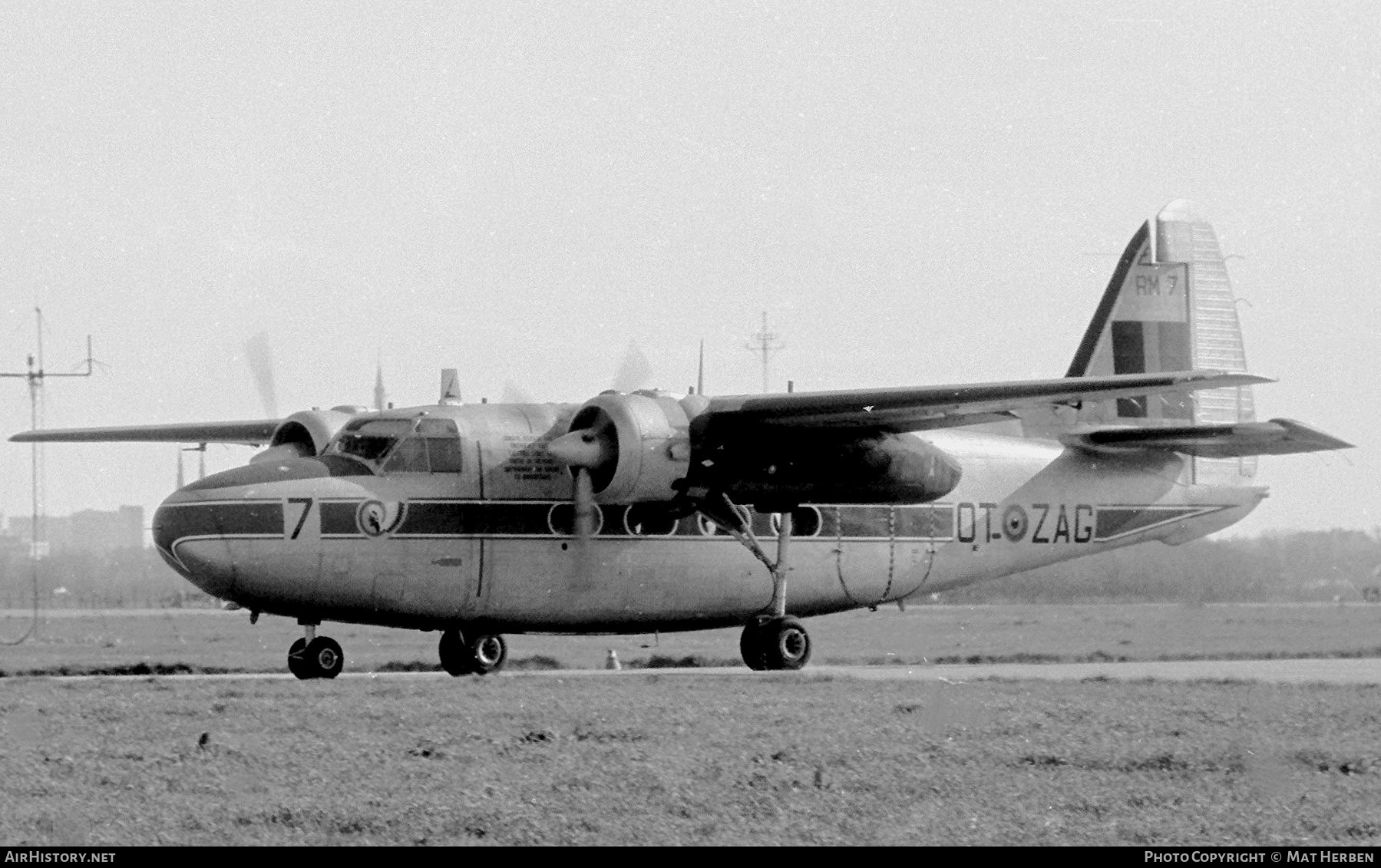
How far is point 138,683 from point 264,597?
5.77ft

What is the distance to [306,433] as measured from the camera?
22172 mm

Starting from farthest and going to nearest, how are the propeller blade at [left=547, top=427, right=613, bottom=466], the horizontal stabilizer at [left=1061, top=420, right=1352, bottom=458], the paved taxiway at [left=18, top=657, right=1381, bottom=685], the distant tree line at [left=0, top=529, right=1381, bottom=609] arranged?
the distant tree line at [left=0, top=529, right=1381, bottom=609], the horizontal stabilizer at [left=1061, top=420, right=1352, bottom=458], the paved taxiway at [left=18, top=657, right=1381, bottom=685], the propeller blade at [left=547, top=427, right=613, bottom=466]

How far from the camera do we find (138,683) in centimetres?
2030

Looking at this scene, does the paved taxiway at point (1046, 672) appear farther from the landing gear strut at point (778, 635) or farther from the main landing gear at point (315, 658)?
the main landing gear at point (315, 658)

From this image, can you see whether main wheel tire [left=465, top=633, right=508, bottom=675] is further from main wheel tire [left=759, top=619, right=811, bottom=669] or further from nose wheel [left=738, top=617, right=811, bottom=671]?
main wheel tire [left=759, top=619, right=811, bottom=669]

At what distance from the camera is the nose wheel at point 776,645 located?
→ 22.8 metres

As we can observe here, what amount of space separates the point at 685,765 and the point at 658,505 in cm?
864

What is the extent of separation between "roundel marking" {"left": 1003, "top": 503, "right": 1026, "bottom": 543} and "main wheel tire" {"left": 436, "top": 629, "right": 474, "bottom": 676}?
7.65m

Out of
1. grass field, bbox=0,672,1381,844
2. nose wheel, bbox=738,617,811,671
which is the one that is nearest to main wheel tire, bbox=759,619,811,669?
nose wheel, bbox=738,617,811,671

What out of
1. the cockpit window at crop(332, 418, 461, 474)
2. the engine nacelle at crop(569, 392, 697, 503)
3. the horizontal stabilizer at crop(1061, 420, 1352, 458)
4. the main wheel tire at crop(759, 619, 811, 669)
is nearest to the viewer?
the cockpit window at crop(332, 418, 461, 474)

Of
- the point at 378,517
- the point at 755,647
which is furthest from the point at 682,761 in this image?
the point at 755,647

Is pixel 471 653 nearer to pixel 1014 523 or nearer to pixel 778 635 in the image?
pixel 778 635

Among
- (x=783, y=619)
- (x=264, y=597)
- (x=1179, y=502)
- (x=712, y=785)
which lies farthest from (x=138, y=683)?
(x=1179, y=502)

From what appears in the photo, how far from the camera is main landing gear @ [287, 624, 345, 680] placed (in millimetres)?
20906
